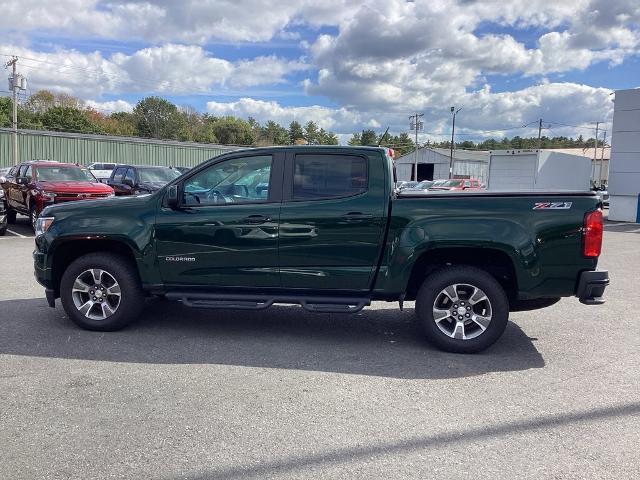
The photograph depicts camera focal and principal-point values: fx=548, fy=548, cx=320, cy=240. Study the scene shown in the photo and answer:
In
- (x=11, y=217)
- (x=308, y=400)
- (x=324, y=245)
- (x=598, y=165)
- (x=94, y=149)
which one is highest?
(x=598, y=165)

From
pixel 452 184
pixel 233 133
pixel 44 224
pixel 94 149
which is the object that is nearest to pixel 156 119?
pixel 233 133

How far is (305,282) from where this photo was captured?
5434mm

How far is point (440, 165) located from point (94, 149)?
42.5 m

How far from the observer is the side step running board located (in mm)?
5309

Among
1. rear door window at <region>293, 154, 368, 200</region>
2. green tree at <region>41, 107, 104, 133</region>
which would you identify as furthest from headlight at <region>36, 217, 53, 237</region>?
green tree at <region>41, 107, 104, 133</region>

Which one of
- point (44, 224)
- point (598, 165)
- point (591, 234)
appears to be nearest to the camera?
point (591, 234)

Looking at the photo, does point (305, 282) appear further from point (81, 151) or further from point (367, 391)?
point (81, 151)

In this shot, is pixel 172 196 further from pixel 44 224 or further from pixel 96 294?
pixel 44 224

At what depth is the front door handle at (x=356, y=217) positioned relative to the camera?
5.26 metres

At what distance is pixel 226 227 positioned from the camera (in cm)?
545

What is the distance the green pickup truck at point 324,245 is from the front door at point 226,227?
1 centimetres

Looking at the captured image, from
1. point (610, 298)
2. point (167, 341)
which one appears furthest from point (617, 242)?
point (167, 341)

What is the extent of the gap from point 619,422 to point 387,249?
235 cm

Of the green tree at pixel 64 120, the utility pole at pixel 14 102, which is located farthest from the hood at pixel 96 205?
the green tree at pixel 64 120
